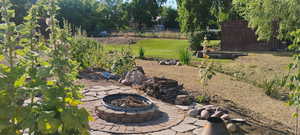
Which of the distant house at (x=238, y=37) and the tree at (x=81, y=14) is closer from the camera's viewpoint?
the distant house at (x=238, y=37)

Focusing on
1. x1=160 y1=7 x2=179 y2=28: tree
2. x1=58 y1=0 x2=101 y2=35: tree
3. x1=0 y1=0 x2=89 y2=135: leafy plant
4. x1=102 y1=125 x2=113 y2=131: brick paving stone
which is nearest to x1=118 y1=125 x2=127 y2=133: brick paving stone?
x1=102 y1=125 x2=113 y2=131: brick paving stone

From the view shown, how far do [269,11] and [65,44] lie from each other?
844 cm

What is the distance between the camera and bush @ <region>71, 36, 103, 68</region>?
26.8 ft

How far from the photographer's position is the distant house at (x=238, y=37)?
17.6 m

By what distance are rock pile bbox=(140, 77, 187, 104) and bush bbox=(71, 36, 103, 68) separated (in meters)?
2.52

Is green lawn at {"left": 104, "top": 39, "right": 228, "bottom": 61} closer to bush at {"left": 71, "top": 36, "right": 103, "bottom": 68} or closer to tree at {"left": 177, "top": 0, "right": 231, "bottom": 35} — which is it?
tree at {"left": 177, "top": 0, "right": 231, "bottom": 35}

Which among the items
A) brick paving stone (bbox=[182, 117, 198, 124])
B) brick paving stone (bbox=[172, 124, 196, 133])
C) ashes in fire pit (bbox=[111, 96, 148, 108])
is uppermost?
ashes in fire pit (bbox=[111, 96, 148, 108])

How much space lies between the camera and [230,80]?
27.6 ft

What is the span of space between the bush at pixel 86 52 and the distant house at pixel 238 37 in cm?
1087

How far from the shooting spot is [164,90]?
19.2 ft

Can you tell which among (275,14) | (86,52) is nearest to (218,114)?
(86,52)

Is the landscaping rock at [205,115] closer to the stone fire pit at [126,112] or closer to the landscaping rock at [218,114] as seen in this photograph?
the landscaping rock at [218,114]

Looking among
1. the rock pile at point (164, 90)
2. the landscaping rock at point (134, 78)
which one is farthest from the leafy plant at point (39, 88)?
the landscaping rock at point (134, 78)

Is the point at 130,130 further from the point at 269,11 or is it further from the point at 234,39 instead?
the point at 234,39
